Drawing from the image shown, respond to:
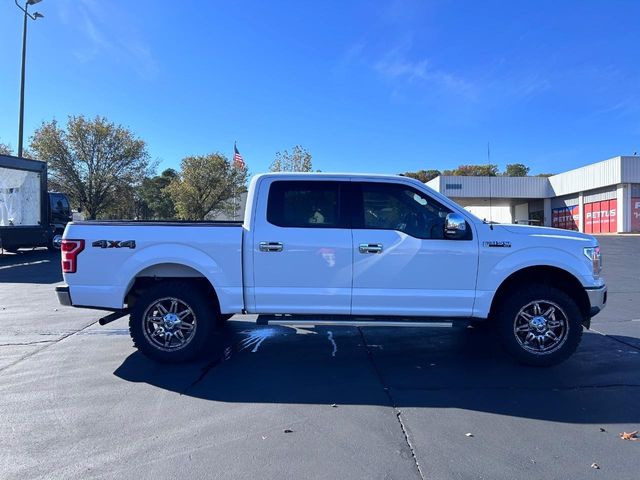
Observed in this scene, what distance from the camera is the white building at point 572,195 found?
37.9m

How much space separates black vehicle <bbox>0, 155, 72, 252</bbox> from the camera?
17.8 meters

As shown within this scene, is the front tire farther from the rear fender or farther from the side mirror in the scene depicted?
the rear fender

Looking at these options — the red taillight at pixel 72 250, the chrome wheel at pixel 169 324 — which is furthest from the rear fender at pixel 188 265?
the red taillight at pixel 72 250

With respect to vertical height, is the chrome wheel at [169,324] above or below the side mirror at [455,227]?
below

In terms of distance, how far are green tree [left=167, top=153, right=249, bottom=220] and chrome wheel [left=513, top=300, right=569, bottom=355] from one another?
3727 cm

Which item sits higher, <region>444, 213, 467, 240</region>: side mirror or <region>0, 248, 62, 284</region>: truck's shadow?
<region>444, 213, 467, 240</region>: side mirror

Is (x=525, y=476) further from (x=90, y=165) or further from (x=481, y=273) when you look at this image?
(x=90, y=165)

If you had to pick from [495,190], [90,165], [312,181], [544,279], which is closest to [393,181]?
[312,181]

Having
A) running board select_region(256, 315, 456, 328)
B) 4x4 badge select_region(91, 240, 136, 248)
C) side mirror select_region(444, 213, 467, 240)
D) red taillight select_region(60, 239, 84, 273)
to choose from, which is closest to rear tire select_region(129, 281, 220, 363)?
4x4 badge select_region(91, 240, 136, 248)

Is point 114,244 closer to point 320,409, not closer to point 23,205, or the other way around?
point 320,409

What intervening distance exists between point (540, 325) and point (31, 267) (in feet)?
53.9

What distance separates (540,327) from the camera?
17.6 feet

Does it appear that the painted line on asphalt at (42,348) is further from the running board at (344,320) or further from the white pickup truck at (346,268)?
the running board at (344,320)

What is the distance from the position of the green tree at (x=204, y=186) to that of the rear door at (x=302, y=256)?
36494 mm
